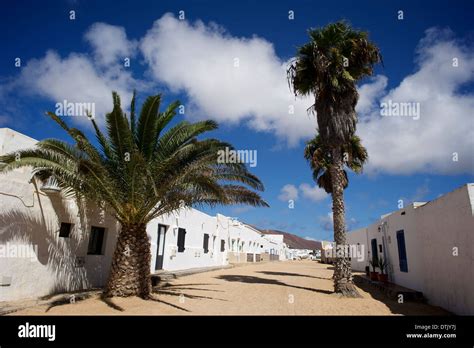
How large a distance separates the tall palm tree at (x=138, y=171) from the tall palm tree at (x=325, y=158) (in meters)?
10.7

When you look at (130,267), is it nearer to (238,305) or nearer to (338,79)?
(238,305)

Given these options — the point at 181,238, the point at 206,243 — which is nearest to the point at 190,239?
the point at 181,238

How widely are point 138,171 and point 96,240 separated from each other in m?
4.47

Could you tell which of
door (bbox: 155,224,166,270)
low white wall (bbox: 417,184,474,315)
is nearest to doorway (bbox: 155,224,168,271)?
door (bbox: 155,224,166,270)

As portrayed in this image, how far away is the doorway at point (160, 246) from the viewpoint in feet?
55.8

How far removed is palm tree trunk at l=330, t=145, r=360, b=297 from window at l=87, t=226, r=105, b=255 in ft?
28.4

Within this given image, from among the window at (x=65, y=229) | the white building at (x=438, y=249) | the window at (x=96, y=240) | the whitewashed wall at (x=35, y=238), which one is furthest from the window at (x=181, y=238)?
the white building at (x=438, y=249)

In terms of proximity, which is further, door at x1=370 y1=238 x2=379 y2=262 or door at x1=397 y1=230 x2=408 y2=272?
door at x1=370 y1=238 x2=379 y2=262

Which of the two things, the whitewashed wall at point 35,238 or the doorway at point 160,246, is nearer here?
the whitewashed wall at point 35,238

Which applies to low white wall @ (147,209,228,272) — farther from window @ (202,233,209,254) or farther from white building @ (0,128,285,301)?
white building @ (0,128,285,301)

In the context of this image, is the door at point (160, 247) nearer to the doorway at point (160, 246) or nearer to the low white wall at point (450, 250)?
the doorway at point (160, 246)

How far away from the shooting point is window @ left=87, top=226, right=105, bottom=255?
11531 mm

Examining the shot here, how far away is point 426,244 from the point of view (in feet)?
33.8
